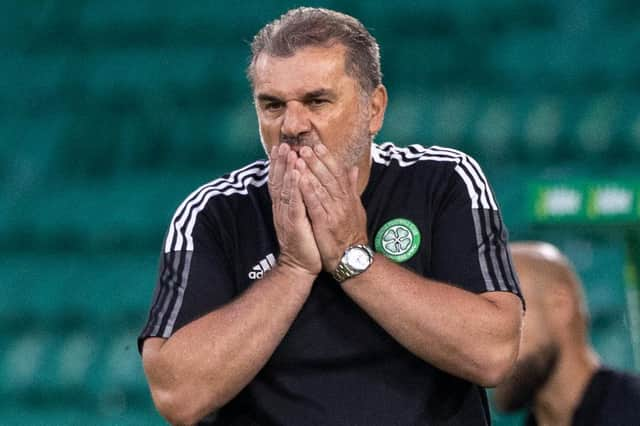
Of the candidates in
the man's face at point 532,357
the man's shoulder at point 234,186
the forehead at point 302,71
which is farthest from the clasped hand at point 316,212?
the man's face at point 532,357

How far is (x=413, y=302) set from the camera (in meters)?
2.07

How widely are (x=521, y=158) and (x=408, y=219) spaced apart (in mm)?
3806

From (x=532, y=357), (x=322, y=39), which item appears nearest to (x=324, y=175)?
(x=322, y=39)

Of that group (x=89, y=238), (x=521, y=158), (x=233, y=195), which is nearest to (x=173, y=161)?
(x=89, y=238)

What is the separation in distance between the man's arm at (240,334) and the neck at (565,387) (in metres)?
1.24

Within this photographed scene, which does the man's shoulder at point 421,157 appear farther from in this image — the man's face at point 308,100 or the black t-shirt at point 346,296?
the man's face at point 308,100

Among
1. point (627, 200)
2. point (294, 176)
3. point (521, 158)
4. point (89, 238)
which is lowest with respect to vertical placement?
point (89, 238)

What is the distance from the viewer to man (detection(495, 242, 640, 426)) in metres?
3.15

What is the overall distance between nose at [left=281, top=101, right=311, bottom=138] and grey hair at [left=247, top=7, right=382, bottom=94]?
0.10 m

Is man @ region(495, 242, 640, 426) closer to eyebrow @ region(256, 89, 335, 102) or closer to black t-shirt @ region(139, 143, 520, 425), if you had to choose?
black t-shirt @ region(139, 143, 520, 425)

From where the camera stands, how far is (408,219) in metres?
2.28

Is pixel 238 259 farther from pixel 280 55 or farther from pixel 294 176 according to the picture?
pixel 280 55

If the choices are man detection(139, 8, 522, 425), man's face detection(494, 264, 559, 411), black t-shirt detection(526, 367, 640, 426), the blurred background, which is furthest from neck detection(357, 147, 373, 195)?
the blurred background

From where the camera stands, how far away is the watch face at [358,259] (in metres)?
2.11
